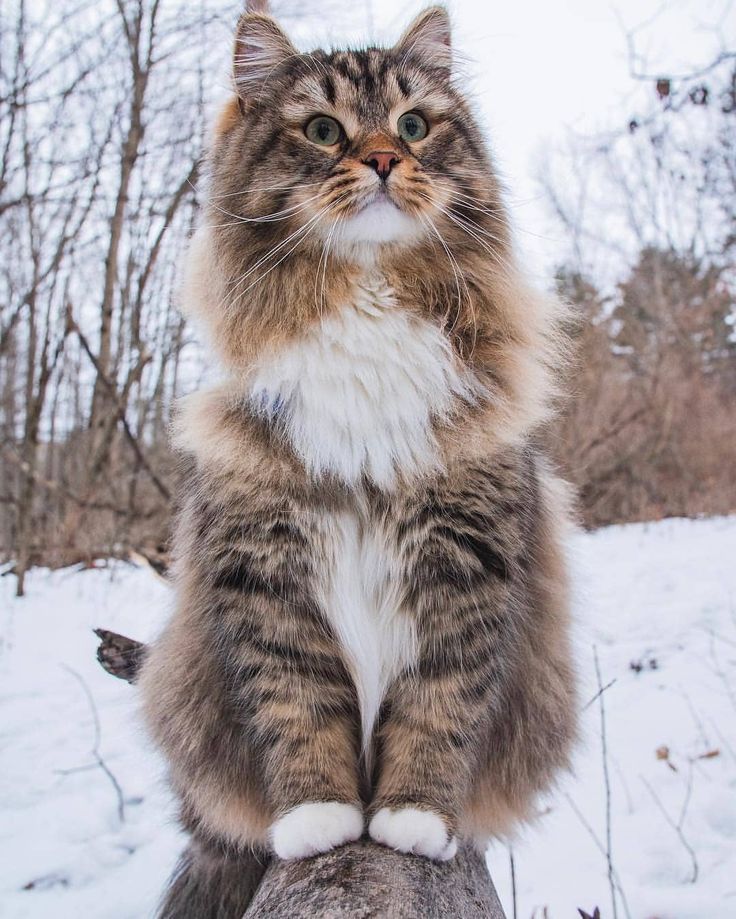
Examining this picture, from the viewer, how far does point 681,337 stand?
1383 centimetres

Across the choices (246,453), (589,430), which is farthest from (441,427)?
(589,430)

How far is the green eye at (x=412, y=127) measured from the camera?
196 cm

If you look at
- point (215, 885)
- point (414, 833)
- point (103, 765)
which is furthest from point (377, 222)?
point (103, 765)

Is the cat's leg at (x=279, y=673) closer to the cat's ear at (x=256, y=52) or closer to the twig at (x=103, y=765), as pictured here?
the twig at (x=103, y=765)

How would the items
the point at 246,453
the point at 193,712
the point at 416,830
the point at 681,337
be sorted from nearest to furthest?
the point at 416,830, the point at 246,453, the point at 193,712, the point at 681,337

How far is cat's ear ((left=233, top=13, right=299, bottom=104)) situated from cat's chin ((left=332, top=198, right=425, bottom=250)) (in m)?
0.62

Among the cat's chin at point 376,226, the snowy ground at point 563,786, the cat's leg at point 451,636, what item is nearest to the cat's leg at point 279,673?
the cat's leg at point 451,636

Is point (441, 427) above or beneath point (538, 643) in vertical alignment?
above

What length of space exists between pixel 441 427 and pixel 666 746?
2240 mm

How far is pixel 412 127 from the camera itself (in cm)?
Answer: 198

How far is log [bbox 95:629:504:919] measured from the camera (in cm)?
128

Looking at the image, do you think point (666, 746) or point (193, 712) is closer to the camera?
point (193, 712)

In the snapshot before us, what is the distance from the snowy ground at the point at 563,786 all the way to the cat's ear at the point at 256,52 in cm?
160

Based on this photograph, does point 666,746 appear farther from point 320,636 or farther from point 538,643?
point 320,636
